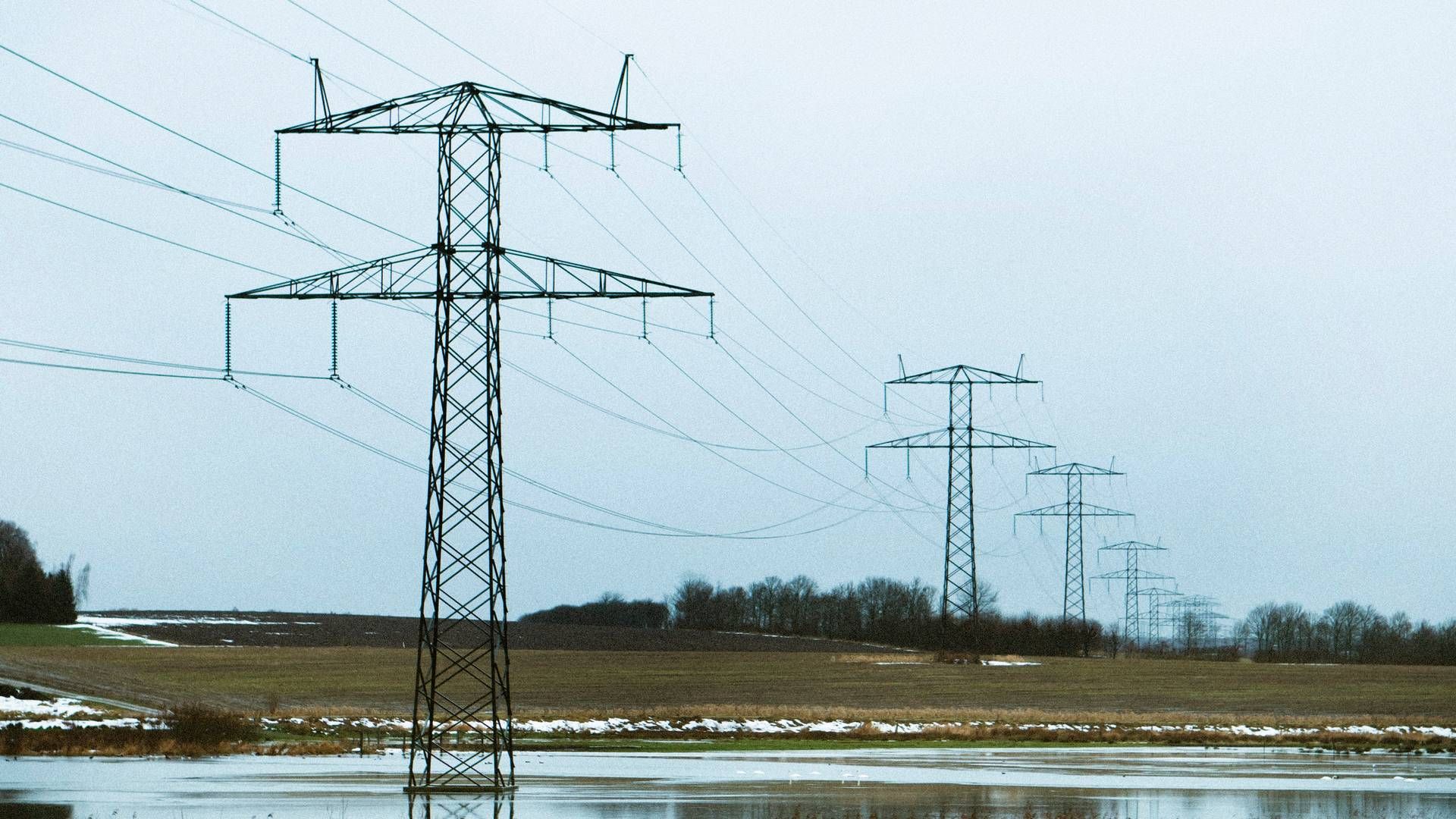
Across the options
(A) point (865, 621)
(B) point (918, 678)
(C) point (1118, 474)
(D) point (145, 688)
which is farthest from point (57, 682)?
(A) point (865, 621)

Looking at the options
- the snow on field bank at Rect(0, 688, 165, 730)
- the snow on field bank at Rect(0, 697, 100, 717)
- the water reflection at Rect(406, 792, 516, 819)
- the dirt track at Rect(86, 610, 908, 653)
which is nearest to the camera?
the water reflection at Rect(406, 792, 516, 819)

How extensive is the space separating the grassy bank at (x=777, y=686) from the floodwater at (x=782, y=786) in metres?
19.3

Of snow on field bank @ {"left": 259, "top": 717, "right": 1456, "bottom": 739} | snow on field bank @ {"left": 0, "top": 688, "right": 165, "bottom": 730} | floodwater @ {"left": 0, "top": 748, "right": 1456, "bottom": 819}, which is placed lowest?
snow on field bank @ {"left": 259, "top": 717, "right": 1456, "bottom": 739}

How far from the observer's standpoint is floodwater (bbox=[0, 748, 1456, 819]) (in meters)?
30.1

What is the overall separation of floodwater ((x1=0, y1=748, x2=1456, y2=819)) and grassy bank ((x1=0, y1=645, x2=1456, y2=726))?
1929 cm

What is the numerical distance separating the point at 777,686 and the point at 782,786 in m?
52.0

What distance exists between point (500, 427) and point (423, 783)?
25.2 ft

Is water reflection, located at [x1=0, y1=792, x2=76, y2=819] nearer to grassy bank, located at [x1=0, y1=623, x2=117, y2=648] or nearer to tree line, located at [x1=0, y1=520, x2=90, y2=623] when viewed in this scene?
grassy bank, located at [x1=0, y1=623, x2=117, y2=648]

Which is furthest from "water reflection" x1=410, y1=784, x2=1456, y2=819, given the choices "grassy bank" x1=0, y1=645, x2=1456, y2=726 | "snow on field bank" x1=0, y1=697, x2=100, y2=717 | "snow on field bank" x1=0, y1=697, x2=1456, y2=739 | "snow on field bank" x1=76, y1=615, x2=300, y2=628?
"snow on field bank" x1=76, y1=615, x2=300, y2=628

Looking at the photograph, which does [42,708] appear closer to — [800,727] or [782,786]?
[800,727]

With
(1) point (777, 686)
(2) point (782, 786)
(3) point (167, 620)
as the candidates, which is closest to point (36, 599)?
(3) point (167, 620)

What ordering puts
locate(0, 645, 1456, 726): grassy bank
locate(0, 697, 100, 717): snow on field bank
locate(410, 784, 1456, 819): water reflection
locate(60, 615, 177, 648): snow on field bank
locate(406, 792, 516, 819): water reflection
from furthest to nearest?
locate(60, 615, 177, 648): snow on field bank < locate(0, 645, 1456, 726): grassy bank < locate(0, 697, 100, 717): snow on field bank < locate(410, 784, 1456, 819): water reflection < locate(406, 792, 516, 819): water reflection

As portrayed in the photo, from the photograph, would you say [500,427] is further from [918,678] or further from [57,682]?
[918,678]

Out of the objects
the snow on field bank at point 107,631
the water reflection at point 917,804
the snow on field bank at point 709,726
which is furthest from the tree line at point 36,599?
the water reflection at point 917,804
